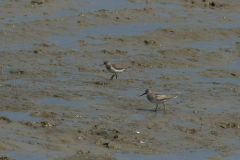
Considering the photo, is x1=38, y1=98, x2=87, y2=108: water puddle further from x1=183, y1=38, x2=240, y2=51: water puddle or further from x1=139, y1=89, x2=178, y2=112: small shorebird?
x1=183, y1=38, x2=240, y2=51: water puddle

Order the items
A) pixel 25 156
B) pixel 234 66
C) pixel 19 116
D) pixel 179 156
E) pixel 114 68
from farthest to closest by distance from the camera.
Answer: pixel 234 66
pixel 114 68
pixel 19 116
pixel 179 156
pixel 25 156

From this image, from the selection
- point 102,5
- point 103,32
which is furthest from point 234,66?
point 102,5

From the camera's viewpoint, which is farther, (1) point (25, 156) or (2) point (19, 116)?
(2) point (19, 116)

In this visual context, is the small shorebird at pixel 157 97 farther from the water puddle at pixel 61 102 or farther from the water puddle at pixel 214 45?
the water puddle at pixel 214 45

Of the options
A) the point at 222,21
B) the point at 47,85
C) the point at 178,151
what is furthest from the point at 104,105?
the point at 222,21

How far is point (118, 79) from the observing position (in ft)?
59.4

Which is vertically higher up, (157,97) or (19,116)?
(157,97)

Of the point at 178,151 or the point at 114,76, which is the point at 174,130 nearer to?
the point at 178,151

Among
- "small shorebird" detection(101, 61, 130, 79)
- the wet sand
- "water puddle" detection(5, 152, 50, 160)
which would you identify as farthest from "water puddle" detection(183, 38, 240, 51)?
"water puddle" detection(5, 152, 50, 160)

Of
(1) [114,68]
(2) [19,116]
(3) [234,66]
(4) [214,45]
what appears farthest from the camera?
(4) [214,45]

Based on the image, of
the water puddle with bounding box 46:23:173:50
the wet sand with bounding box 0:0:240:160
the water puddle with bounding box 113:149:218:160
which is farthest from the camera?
the water puddle with bounding box 46:23:173:50

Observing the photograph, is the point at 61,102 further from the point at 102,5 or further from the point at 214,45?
the point at 102,5

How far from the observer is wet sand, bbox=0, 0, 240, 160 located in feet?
44.2

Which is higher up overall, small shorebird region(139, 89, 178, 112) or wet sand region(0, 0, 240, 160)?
small shorebird region(139, 89, 178, 112)
